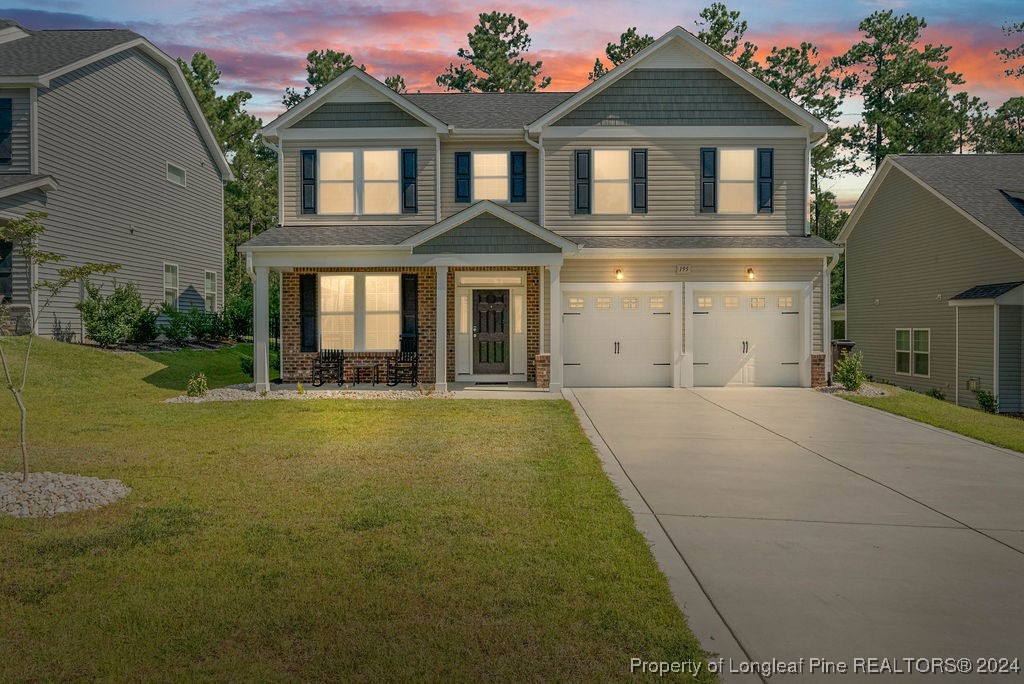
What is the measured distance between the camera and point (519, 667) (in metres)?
3.53

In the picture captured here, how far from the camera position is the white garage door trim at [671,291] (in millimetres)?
16562

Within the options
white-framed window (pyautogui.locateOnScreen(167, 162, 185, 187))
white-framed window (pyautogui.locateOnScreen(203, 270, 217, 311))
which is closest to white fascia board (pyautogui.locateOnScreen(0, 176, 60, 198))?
white-framed window (pyautogui.locateOnScreen(167, 162, 185, 187))

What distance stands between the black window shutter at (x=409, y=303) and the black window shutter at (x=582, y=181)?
14.8ft

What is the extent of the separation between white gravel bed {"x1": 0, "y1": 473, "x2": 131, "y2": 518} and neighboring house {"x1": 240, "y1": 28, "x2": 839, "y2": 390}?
9.93 m

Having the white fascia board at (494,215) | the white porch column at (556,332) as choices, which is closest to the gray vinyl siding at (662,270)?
the white porch column at (556,332)

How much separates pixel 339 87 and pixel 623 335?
376 inches

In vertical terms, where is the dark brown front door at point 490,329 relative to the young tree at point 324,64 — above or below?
below

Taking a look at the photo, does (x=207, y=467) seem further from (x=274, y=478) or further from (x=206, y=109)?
(x=206, y=109)

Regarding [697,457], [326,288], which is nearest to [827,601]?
[697,457]

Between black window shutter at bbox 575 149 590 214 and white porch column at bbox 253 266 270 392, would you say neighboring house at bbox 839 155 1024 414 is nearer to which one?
black window shutter at bbox 575 149 590 214

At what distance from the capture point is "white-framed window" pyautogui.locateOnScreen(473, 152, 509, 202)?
17609 millimetres

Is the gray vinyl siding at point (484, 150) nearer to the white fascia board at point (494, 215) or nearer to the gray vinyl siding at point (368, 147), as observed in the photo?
the gray vinyl siding at point (368, 147)

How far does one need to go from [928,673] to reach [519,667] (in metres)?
2.19

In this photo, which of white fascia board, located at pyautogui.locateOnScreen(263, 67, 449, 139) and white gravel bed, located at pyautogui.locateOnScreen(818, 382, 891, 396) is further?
white fascia board, located at pyautogui.locateOnScreen(263, 67, 449, 139)
